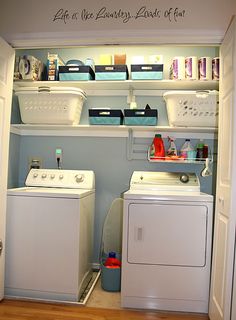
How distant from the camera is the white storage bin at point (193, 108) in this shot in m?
2.55

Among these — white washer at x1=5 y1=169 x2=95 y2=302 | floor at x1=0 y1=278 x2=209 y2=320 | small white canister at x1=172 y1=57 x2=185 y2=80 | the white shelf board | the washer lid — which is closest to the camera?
floor at x1=0 y1=278 x2=209 y2=320

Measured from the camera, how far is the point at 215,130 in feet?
8.86

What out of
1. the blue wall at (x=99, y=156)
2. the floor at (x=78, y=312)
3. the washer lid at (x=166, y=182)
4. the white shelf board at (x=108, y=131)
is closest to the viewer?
the floor at (x=78, y=312)

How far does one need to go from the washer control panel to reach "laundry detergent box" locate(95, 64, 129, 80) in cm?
91

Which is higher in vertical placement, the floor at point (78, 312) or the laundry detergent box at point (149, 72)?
the laundry detergent box at point (149, 72)

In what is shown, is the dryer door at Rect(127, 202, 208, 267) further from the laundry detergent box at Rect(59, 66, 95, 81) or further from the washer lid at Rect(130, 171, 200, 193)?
the laundry detergent box at Rect(59, 66, 95, 81)

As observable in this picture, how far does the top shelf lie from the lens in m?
2.64

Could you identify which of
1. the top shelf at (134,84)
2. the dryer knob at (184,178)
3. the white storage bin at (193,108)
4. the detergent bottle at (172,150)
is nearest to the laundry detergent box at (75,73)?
the top shelf at (134,84)

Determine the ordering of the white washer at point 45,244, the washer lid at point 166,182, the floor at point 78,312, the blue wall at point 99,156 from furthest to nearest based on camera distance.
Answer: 1. the blue wall at point 99,156
2. the washer lid at point 166,182
3. the white washer at point 45,244
4. the floor at point 78,312

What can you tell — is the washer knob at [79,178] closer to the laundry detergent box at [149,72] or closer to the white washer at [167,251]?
the white washer at [167,251]

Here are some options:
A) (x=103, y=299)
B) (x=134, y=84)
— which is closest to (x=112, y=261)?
(x=103, y=299)

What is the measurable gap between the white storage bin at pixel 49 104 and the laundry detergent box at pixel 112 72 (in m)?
0.25

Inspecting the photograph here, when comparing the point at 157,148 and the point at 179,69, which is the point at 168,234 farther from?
→ the point at 179,69

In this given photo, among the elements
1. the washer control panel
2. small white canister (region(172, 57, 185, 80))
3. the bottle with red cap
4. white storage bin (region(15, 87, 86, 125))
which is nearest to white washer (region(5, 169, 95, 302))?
the bottle with red cap
